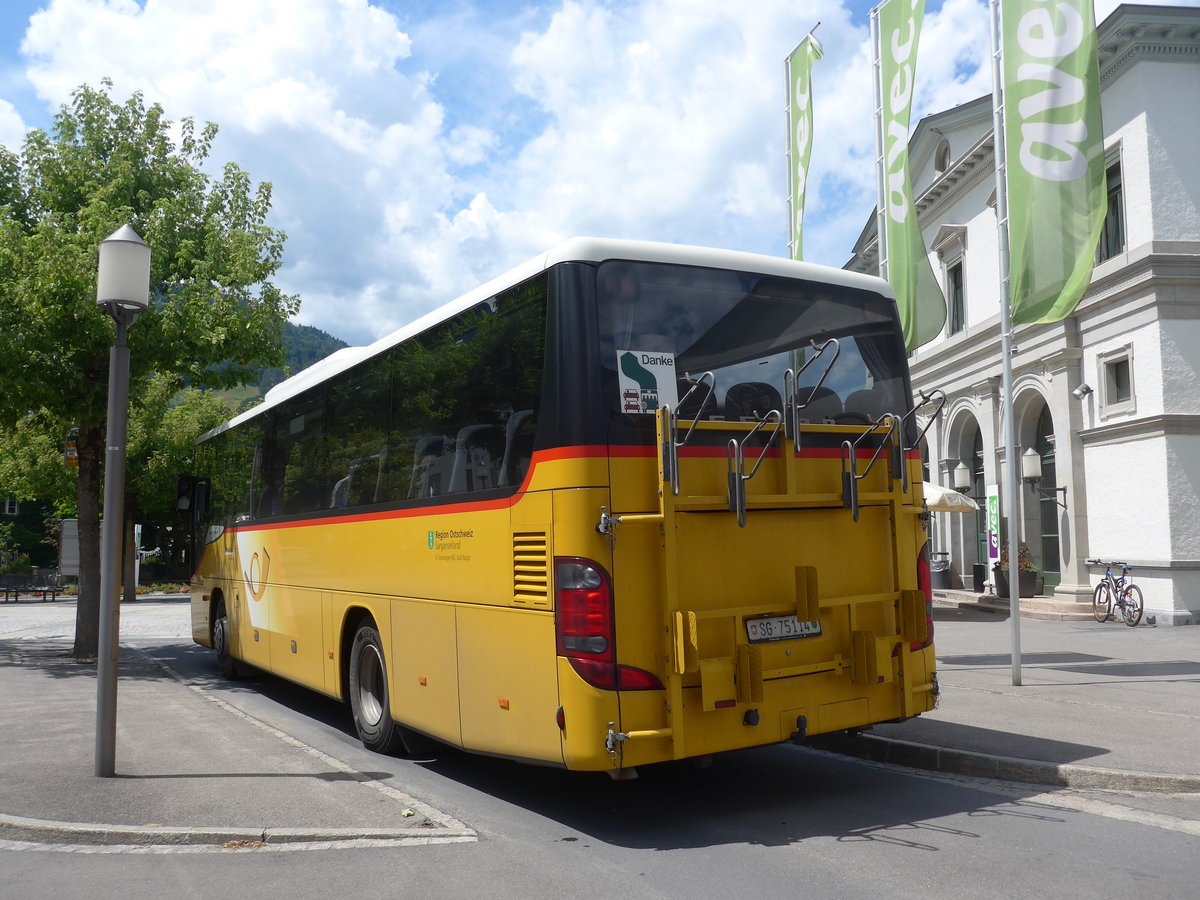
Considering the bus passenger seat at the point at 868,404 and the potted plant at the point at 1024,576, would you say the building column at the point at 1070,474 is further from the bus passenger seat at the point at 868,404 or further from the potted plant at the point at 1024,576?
the bus passenger seat at the point at 868,404

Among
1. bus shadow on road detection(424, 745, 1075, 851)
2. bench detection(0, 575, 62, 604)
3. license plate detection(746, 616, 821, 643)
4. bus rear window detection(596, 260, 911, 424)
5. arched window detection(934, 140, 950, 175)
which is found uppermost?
arched window detection(934, 140, 950, 175)

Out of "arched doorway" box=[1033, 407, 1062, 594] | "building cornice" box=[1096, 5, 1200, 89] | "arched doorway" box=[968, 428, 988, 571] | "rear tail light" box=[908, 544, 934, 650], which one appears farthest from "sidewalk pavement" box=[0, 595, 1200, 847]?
"arched doorway" box=[968, 428, 988, 571]

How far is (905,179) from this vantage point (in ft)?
47.1

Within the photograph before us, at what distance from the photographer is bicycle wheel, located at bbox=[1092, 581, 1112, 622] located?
2031 centimetres

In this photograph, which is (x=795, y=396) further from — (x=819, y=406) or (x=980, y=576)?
(x=980, y=576)

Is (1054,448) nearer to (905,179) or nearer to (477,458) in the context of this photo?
(905,179)

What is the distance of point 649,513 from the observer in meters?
5.78

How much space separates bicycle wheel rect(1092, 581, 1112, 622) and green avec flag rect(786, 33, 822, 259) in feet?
32.6

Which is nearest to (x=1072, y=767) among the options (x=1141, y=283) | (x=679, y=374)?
(x=679, y=374)

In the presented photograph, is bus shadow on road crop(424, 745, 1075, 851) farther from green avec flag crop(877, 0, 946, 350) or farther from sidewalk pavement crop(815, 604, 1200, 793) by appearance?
green avec flag crop(877, 0, 946, 350)

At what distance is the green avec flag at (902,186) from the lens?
13703 mm

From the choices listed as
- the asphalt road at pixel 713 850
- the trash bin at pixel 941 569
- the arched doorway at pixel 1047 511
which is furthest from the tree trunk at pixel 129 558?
the asphalt road at pixel 713 850

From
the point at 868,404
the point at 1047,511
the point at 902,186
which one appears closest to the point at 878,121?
the point at 902,186

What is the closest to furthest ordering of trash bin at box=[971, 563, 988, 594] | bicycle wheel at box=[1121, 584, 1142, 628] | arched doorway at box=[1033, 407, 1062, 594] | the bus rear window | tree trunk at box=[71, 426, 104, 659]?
the bus rear window → tree trunk at box=[71, 426, 104, 659] → bicycle wheel at box=[1121, 584, 1142, 628] → arched doorway at box=[1033, 407, 1062, 594] → trash bin at box=[971, 563, 988, 594]
